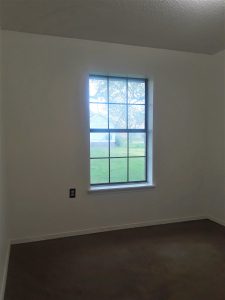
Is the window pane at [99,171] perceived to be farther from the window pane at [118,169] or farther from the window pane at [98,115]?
the window pane at [98,115]

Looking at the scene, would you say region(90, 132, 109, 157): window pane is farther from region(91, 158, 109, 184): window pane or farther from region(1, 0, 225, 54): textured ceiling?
region(1, 0, 225, 54): textured ceiling

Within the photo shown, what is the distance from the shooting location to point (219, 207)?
11.9ft

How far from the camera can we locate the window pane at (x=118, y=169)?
349 cm

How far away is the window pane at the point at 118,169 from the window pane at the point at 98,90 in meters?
0.86

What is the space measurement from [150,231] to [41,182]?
1.58 meters

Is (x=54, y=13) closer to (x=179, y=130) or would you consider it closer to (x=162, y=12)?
(x=162, y=12)

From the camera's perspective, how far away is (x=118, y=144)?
3512mm

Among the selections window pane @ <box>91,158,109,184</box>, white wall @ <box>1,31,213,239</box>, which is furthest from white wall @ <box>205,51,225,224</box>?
window pane @ <box>91,158,109,184</box>

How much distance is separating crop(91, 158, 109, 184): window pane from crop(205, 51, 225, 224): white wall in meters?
1.57

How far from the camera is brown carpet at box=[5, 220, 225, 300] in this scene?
6.66 feet

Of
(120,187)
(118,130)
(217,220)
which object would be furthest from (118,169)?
(217,220)

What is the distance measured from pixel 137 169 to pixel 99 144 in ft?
2.26

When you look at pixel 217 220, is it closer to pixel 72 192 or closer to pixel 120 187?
pixel 120 187

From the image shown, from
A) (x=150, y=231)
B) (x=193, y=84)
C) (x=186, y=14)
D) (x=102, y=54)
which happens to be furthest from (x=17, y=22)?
(x=150, y=231)
